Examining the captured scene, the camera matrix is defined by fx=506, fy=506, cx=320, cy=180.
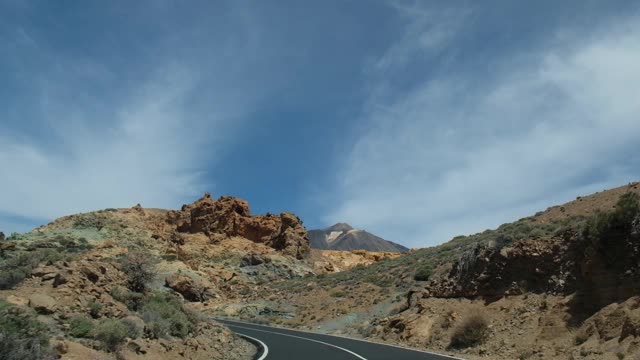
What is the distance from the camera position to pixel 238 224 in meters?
90.6

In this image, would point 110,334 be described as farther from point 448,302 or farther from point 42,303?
point 448,302

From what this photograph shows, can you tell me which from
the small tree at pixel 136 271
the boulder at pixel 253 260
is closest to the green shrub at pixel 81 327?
the small tree at pixel 136 271

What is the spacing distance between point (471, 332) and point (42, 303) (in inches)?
572

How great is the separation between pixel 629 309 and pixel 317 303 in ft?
110

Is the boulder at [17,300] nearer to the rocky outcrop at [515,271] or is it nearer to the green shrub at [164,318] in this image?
the green shrub at [164,318]

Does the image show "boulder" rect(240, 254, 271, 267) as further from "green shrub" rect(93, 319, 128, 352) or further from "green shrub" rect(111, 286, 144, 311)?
"green shrub" rect(93, 319, 128, 352)

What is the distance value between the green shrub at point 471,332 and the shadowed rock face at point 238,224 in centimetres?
6838

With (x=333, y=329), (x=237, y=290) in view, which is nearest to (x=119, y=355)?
(x=333, y=329)

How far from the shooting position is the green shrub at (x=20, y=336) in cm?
733

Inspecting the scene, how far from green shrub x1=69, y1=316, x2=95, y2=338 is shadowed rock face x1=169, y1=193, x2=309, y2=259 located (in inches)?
3022

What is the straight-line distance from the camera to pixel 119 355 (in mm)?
9781

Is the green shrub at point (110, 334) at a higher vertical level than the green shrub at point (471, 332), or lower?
higher

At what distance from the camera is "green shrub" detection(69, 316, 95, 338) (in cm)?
999

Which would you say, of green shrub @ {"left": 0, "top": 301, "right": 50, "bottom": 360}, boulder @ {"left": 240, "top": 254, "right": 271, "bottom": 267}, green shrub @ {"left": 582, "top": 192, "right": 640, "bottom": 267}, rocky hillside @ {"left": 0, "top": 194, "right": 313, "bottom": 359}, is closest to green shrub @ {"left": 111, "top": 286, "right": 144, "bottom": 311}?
rocky hillside @ {"left": 0, "top": 194, "right": 313, "bottom": 359}
